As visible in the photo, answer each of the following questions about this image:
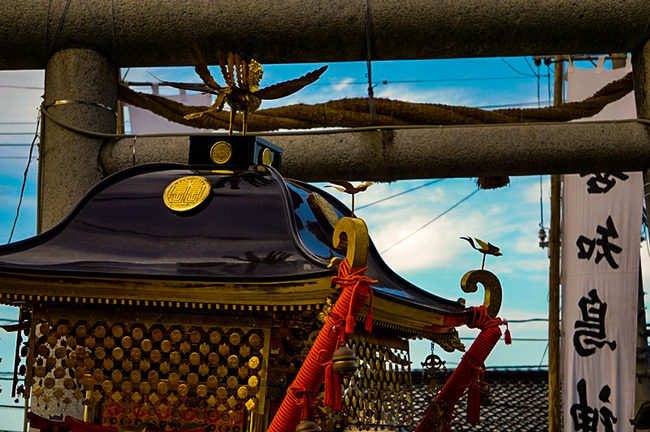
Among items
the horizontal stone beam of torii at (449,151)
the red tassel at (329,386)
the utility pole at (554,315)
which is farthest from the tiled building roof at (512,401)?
the red tassel at (329,386)

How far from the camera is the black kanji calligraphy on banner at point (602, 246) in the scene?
32.1ft

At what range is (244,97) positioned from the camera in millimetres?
3752

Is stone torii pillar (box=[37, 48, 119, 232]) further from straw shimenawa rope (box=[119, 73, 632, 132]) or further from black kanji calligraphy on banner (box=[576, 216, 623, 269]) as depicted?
black kanji calligraphy on banner (box=[576, 216, 623, 269])

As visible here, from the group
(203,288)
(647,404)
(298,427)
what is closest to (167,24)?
(203,288)

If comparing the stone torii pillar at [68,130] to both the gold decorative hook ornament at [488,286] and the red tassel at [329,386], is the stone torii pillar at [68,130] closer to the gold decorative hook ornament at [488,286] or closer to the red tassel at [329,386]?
the gold decorative hook ornament at [488,286]

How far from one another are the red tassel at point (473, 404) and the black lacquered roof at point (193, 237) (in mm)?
Answer: 513

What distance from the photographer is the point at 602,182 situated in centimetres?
994

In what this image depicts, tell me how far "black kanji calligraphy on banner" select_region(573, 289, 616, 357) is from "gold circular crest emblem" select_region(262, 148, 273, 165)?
22.3 ft

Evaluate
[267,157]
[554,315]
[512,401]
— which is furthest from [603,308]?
[267,157]

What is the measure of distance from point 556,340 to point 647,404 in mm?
5208

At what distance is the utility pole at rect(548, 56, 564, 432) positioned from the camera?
1202 cm

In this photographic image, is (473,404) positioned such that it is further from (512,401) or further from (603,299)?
(512,401)

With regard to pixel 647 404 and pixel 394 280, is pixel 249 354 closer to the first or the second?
pixel 394 280

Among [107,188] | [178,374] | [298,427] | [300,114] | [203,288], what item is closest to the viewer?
[298,427]
